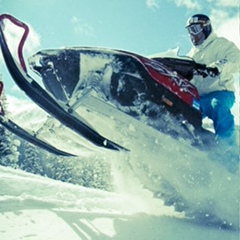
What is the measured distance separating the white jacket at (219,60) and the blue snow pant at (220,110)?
0.10 meters

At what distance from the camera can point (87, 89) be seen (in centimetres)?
466

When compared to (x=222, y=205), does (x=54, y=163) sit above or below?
below

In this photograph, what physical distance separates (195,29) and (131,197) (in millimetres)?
2926

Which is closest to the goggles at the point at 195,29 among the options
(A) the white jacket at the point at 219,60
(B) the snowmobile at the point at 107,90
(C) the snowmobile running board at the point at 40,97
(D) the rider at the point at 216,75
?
(D) the rider at the point at 216,75

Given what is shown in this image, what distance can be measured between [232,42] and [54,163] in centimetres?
3252

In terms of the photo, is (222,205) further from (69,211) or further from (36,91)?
(36,91)

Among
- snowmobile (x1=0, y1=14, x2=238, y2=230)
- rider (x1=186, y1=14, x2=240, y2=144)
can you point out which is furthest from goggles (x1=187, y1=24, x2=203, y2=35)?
snowmobile (x1=0, y1=14, x2=238, y2=230)

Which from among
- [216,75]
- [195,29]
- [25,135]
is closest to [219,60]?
[216,75]

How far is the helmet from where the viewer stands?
5.62 m

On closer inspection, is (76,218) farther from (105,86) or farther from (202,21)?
(202,21)

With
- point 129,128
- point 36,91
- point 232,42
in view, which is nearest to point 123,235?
point 129,128

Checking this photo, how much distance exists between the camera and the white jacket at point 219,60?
5.37 metres

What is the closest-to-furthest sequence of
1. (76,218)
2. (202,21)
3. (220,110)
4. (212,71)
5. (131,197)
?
(76,218)
(212,71)
(220,110)
(202,21)
(131,197)

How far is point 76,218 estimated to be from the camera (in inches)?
157
